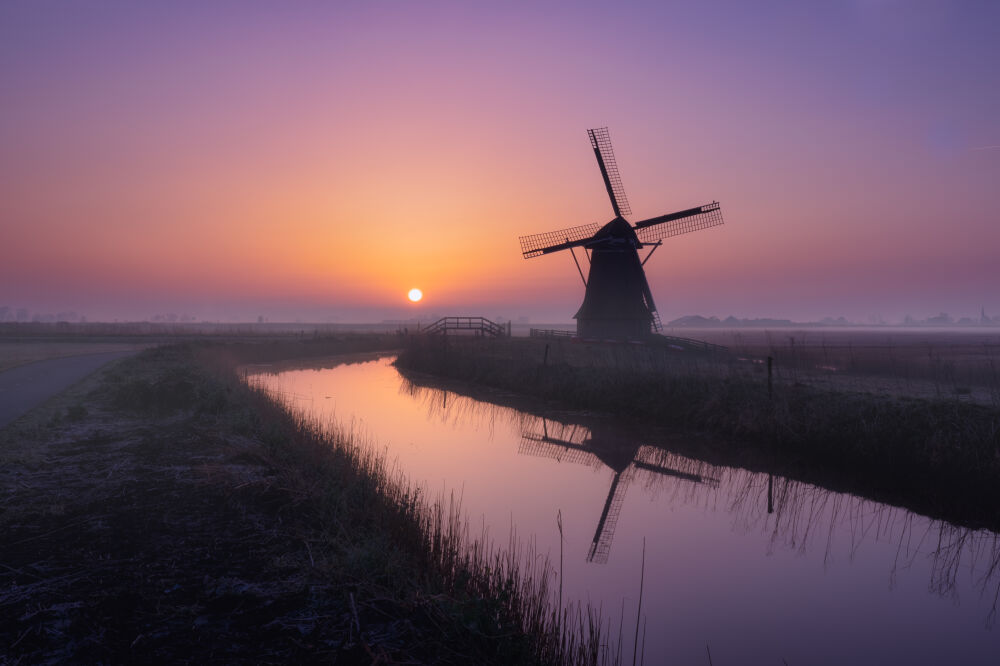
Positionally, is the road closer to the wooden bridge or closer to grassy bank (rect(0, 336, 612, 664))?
grassy bank (rect(0, 336, 612, 664))

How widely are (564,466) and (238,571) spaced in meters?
8.45

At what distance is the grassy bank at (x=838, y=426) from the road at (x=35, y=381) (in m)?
17.1

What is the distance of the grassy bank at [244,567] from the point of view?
4703 millimetres

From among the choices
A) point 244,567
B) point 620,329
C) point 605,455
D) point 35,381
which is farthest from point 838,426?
point 35,381

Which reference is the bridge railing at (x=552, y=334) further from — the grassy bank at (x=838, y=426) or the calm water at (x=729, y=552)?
the calm water at (x=729, y=552)

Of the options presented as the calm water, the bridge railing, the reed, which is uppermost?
the bridge railing

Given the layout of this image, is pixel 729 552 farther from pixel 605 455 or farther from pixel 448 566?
pixel 605 455

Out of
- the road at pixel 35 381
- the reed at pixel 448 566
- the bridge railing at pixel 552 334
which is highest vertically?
the bridge railing at pixel 552 334

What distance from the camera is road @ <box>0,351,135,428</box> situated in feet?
47.9

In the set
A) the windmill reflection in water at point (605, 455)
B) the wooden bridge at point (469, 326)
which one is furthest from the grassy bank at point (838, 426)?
the wooden bridge at point (469, 326)

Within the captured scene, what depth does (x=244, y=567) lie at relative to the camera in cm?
610

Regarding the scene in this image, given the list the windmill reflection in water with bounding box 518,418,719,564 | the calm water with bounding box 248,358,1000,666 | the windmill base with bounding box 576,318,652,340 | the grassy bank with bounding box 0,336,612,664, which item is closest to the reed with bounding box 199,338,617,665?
the grassy bank with bounding box 0,336,612,664

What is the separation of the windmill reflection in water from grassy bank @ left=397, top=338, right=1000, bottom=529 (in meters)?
2.31

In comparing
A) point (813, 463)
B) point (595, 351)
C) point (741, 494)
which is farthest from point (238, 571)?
point (595, 351)
